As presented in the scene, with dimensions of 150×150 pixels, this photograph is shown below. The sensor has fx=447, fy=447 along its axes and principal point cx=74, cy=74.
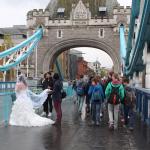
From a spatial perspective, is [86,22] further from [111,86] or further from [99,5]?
[111,86]

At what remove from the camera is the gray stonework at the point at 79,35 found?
170 ft

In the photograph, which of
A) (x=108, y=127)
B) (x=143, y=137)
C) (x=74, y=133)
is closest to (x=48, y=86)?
(x=108, y=127)

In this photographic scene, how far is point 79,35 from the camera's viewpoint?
52.3m

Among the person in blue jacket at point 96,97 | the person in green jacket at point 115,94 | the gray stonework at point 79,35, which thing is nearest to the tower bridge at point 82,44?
the gray stonework at point 79,35

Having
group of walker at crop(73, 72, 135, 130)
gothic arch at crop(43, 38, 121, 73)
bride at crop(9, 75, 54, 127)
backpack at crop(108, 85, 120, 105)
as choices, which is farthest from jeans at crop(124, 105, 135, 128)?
gothic arch at crop(43, 38, 121, 73)

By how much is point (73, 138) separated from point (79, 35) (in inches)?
1694

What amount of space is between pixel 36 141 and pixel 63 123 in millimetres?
3910

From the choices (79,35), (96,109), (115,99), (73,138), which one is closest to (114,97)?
(115,99)

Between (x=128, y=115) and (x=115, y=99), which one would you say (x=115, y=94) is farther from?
(x=128, y=115)

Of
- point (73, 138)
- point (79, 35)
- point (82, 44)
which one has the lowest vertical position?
point (73, 138)

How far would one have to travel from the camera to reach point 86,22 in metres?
53.3

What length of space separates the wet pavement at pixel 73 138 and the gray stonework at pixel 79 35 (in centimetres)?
3989

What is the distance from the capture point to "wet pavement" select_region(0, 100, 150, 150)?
335 inches

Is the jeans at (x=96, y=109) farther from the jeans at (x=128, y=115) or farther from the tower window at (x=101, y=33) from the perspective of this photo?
the tower window at (x=101, y=33)
